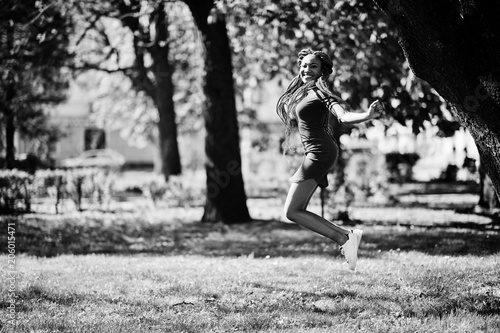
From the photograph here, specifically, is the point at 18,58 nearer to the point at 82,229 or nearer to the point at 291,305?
the point at 82,229

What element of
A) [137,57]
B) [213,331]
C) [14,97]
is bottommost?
[213,331]

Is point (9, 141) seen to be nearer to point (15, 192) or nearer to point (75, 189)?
A: point (75, 189)

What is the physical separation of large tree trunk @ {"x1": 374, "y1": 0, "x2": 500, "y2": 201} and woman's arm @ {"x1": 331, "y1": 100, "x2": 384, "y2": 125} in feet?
3.01

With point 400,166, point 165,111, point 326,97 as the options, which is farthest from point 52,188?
point 400,166

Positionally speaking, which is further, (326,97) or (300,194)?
(300,194)

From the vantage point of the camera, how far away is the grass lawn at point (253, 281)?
5414 millimetres

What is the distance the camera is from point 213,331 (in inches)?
202

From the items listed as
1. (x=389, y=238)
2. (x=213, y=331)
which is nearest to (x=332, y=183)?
(x=389, y=238)

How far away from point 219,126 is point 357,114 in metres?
7.95

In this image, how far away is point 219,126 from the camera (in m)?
13.1

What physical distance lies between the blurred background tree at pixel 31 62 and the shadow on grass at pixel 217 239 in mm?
3837

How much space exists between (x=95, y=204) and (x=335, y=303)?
494 inches

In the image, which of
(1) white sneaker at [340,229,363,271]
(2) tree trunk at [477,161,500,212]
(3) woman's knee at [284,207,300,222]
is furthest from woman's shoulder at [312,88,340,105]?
(2) tree trunk at [477,161,500,212]

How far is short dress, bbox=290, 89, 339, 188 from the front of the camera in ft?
19.1
